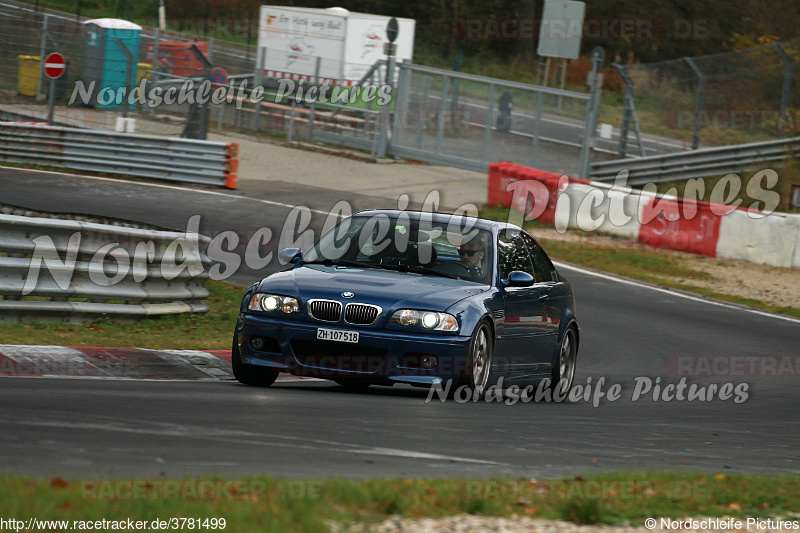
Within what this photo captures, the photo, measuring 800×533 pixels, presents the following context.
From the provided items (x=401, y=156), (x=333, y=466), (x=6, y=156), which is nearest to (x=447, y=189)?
(x=401, y=156)

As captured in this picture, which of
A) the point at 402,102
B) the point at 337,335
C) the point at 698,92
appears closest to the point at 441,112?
the point at 402,102

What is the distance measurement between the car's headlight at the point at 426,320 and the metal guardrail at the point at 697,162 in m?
19.0

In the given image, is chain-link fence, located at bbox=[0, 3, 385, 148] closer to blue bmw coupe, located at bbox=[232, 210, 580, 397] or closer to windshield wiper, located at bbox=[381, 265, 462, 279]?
blue bmw coupe, located at bbox=[232, 210, 580, 397]

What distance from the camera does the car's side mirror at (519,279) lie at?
31.8 feet

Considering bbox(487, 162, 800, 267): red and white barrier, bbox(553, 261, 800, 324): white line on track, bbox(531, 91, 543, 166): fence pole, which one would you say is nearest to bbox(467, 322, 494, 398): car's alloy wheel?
bbox(553, 261, 800, 324): white line on track

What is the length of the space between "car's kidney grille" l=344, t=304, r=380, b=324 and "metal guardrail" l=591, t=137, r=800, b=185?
19179mm

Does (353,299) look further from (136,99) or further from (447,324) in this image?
(136,99)

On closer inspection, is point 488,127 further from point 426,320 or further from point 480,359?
point 426,320

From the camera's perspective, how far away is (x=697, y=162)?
2673 cm

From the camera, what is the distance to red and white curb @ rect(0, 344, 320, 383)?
9172 millimetres

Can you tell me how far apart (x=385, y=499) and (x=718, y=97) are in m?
23.4

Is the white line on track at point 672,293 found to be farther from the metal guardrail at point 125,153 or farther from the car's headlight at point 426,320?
the car's headlight at point 426,320

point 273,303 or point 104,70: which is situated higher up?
point 104,70

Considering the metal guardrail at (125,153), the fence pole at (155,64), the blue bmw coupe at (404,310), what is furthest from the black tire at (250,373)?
the fence pole at (155,64)
